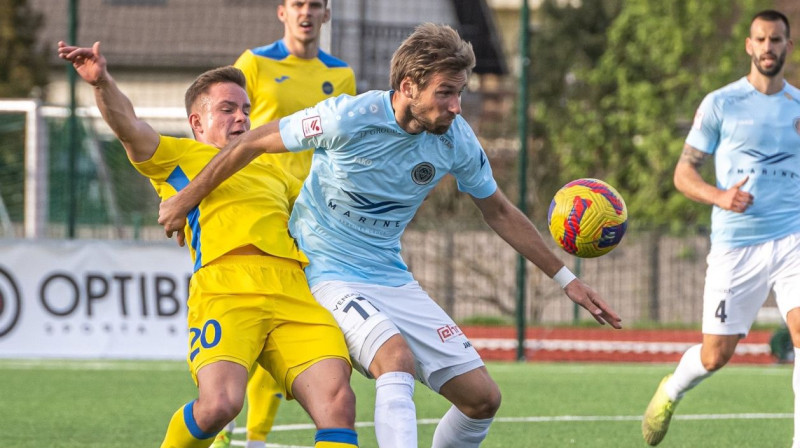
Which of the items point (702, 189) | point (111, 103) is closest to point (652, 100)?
point (702, 189)

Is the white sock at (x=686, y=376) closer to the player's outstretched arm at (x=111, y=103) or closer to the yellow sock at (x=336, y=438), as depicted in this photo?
the yellow sock at (x=336, y=438)

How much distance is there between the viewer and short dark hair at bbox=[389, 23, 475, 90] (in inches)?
173

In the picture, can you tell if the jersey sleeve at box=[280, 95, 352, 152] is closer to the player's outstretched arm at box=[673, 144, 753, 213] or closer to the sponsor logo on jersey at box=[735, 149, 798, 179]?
the player's outstretched arm at box=[673, 144, 753, 213]

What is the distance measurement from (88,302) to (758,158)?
6.39 metres

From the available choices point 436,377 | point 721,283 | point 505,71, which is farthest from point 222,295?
point 505,71

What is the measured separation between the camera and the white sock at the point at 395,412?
14.1ft

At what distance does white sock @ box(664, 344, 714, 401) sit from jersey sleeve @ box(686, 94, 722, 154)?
1.16 m

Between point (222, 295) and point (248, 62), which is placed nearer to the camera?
point (222, 295)

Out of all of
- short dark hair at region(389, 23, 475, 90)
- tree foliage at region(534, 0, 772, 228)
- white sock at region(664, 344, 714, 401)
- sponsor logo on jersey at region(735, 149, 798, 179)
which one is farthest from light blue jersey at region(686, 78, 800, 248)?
tree foliage at region(534, 0, 772, 228)

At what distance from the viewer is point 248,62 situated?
654cm

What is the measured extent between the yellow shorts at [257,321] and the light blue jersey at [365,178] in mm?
206

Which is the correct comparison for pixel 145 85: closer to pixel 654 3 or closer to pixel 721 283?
pixel 654 3

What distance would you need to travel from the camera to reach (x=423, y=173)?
4.69 meters

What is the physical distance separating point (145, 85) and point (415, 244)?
7.08 meters
